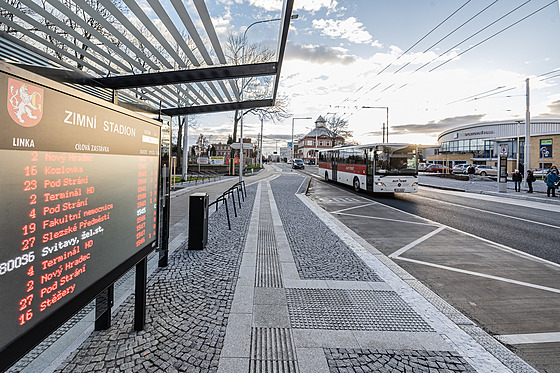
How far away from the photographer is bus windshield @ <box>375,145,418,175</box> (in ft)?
50.5

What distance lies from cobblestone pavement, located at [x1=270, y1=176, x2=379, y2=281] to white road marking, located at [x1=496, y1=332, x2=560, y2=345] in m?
1.78

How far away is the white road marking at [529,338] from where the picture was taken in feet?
10.3

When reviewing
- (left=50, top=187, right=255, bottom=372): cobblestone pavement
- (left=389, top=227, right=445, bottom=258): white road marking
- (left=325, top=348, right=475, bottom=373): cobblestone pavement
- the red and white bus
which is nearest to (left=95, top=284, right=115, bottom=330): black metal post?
(left=50, top=187, right=255, bottom=372): cobblestone pavement

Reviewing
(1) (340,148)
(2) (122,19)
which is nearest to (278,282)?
(2) (122,19)

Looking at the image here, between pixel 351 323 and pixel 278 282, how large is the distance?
143 cm

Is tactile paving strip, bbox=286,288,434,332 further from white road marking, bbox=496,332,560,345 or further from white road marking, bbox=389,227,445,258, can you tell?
white road marking, bbox=389,227,445,258

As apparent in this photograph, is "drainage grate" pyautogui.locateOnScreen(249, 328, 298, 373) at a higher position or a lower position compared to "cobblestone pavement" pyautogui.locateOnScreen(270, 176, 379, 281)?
lower

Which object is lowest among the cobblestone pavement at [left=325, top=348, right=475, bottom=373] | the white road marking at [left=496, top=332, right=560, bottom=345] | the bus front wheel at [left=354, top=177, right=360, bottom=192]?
the white road marking at [left=496, top=332, right=560, bottom=345]

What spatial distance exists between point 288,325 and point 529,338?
2.70m

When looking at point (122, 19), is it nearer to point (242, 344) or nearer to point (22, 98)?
point (22, 98)

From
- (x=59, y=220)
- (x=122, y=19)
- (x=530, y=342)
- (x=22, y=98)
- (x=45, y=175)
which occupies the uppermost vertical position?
(x=122, y=19)

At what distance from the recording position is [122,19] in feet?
13.0

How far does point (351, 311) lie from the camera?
362cm

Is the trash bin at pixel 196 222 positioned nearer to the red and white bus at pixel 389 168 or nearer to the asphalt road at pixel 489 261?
the asphalt road at pixel 489 261
